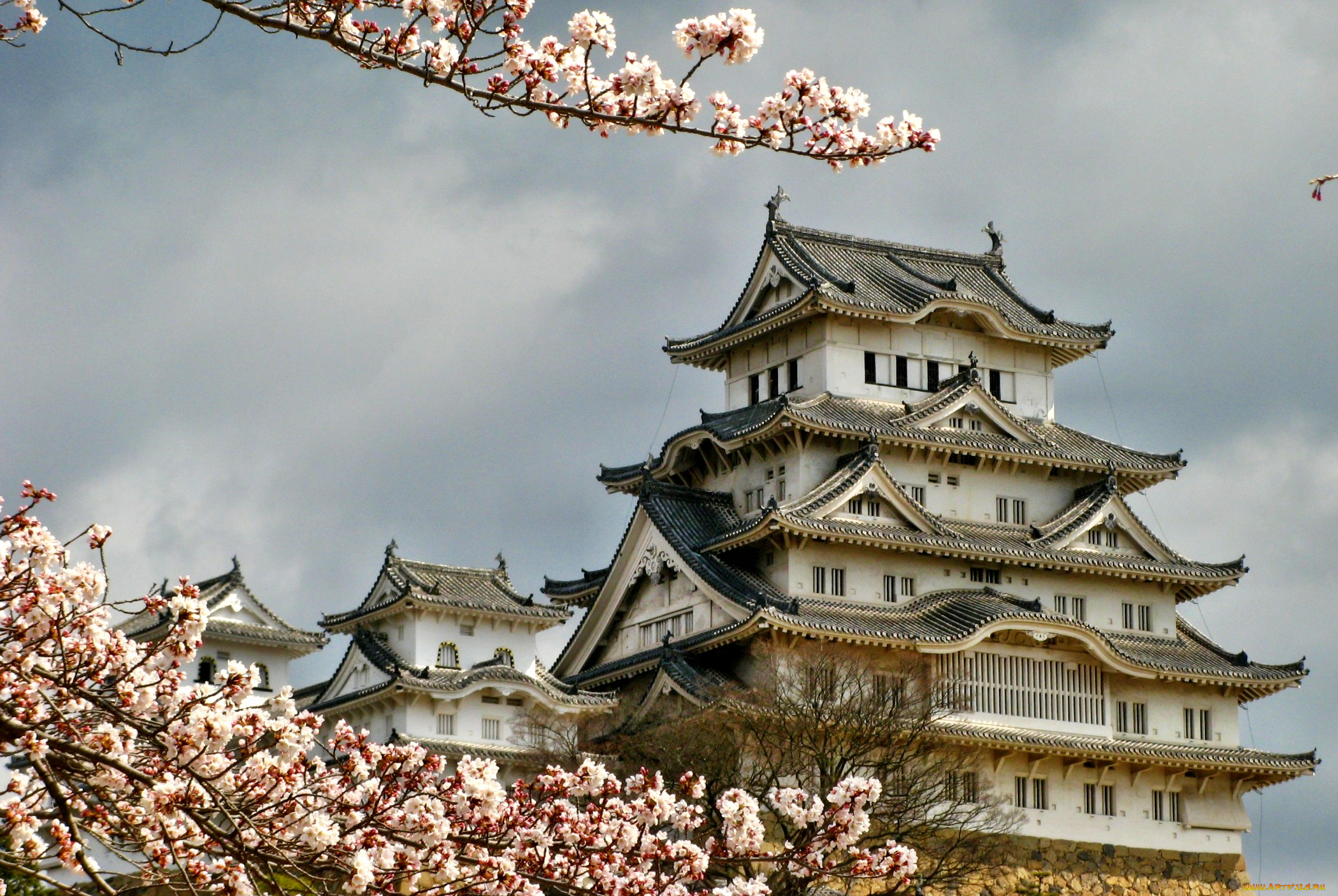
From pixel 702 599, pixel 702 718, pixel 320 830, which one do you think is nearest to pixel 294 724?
pixel 320 830

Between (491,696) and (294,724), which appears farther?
(491,696)

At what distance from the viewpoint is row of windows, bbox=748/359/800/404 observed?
57625 mm

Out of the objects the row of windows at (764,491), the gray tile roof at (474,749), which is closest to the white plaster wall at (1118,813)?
the row of windows at (764,491)

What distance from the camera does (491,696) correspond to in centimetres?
5331

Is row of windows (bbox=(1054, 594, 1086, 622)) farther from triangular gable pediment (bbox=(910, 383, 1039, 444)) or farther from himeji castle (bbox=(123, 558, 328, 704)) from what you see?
himeji castle (bbox=(123, 558, 328, 704))

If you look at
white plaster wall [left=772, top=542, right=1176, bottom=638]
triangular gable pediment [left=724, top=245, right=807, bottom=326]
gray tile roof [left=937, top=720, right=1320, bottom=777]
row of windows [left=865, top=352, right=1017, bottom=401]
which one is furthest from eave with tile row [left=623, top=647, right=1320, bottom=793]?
triangular gable pediment [left=724, top=245, right=807, bottom=326]

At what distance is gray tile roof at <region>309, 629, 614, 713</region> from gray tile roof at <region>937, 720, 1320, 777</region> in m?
9.43

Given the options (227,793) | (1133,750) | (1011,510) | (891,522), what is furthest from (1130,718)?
(227,793)

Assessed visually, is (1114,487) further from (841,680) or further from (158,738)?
(158,738)

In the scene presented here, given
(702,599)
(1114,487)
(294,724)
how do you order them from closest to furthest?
1. (294,724)
2. (702,599)
3. (1114,487)

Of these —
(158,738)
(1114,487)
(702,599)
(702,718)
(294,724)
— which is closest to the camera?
(158,738)

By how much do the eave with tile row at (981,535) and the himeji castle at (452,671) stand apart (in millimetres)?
5769

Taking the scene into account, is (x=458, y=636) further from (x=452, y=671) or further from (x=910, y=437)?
(x=910, y=437)

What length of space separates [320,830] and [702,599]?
123 ft
